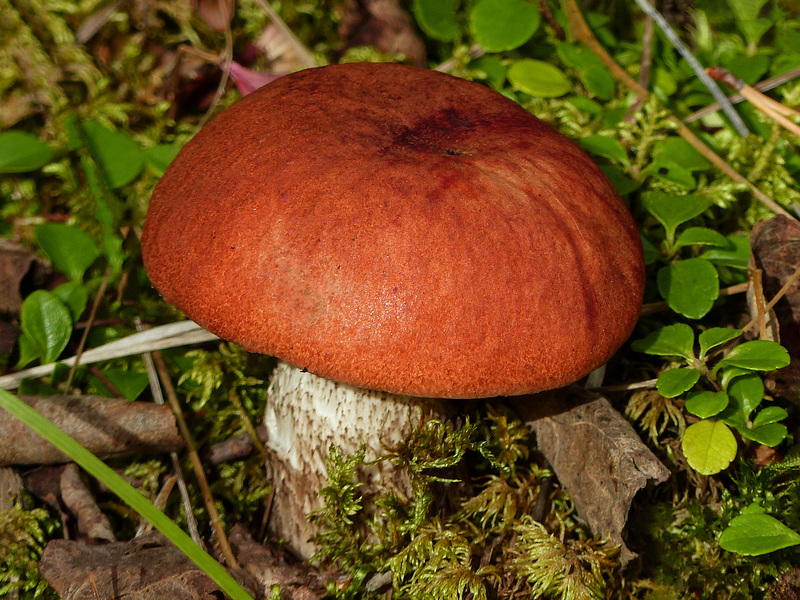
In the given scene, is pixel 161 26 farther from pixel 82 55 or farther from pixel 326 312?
Answer: pixel 326 312

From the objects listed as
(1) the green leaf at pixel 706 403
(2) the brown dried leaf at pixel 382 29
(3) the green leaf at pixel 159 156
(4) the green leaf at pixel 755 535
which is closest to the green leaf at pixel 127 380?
(3) the green leaf at pixel 159 156

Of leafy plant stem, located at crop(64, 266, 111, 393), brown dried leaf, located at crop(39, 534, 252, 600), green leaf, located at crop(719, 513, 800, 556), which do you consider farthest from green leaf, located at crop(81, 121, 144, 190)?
green leaf, located at crop(719, 513, 800, 556)

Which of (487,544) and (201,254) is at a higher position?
(201,254)

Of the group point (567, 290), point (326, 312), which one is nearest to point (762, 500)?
point (567, 290)

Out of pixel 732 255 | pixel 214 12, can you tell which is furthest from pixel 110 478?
pixel 214 12

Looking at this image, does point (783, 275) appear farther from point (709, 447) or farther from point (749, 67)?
point (749, 67)
